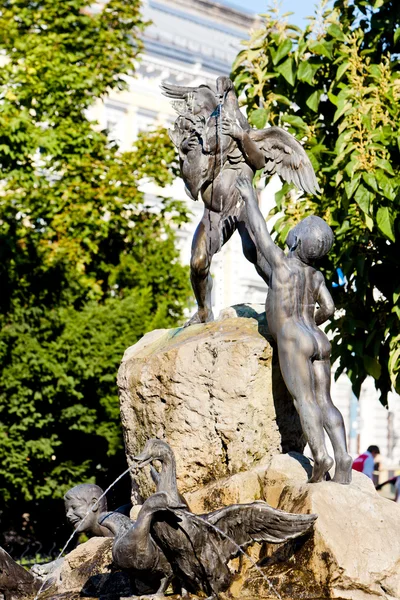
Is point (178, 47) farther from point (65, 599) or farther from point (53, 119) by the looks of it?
point (65, 599)

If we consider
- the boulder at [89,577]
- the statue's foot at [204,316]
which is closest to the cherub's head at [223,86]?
the statue's foot at [204,316]

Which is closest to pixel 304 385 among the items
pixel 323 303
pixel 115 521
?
pixel 323 303

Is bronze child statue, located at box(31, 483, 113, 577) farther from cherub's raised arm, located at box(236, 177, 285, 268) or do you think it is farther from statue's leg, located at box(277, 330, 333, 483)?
cherub's raised arm, located at box(236, 177, 285, 268)

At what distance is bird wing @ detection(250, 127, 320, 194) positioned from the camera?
9117 millimetres

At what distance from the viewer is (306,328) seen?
824 centimetres

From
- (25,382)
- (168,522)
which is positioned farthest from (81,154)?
(168,522)

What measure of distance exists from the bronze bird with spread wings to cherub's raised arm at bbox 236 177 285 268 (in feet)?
0.91

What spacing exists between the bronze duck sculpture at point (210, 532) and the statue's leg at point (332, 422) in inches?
24.1

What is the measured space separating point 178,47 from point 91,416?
21.9 meters

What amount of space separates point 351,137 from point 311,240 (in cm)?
367

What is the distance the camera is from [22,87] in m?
17.0

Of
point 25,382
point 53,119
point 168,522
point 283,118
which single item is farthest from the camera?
point 53,119

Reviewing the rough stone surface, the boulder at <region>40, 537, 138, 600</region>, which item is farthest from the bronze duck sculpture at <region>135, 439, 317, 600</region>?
the rough stone surface

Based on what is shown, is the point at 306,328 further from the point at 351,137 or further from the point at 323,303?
the point at 351,137
